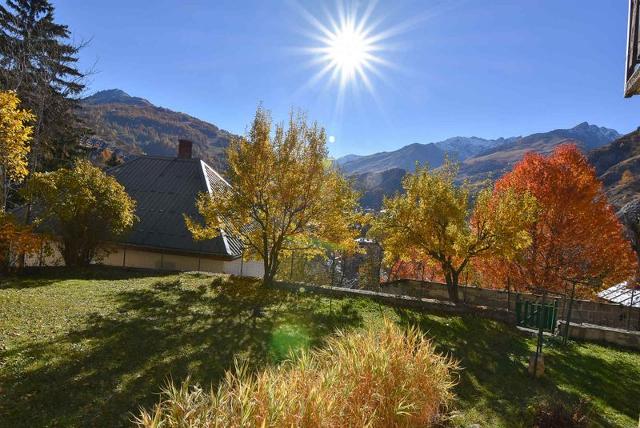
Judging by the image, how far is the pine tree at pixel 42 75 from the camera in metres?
19.9

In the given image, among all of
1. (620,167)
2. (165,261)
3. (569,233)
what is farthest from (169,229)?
(620,167)

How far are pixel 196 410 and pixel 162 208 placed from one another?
894 inches

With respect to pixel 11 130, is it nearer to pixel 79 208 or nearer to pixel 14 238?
pixel 14 238

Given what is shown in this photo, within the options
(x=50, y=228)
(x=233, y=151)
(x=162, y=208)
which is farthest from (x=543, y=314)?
(x=162, y=208)

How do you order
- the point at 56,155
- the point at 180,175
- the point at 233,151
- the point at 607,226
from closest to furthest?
the point at 233,151 → the point at 607,226 → the point at 180,175 → the point at 56,155

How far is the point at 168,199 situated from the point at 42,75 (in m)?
9.46

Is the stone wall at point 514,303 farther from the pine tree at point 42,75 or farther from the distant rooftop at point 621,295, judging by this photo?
the pine tree at point 42,75

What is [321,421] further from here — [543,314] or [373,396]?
[543,314]

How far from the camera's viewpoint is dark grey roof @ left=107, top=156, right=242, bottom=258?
878 inches

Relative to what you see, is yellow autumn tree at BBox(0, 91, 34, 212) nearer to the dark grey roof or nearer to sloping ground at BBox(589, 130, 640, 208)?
the dark grey roof

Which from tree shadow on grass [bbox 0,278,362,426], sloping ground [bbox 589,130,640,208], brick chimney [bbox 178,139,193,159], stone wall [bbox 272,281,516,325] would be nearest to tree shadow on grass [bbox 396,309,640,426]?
stone wall [bbox 272,281,516,325]

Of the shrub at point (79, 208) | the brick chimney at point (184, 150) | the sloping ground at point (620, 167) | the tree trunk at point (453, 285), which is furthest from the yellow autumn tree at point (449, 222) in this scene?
the sloping ground at point (620, 167)

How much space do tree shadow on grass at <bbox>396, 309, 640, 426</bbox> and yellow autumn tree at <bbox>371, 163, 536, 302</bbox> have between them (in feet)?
10.3

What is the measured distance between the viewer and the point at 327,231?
15.2 meters
